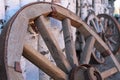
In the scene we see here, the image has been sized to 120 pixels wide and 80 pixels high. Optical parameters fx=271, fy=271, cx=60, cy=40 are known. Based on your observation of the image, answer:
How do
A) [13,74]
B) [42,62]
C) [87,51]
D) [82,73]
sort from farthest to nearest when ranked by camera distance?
[87,51], [82,73], [42,62], [13,74]

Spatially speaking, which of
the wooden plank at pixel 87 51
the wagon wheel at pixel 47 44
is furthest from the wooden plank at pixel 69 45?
the wooden plank at pixel 87 51

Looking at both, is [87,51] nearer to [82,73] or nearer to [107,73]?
[107,73]

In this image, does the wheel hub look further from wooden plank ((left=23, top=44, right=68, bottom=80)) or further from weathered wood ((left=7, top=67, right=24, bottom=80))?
weathered wood ((left=7, top=67, right=24, bottom=80))

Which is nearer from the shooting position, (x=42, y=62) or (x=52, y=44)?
(x=42, y=62)

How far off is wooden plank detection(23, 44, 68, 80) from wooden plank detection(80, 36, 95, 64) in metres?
0.34

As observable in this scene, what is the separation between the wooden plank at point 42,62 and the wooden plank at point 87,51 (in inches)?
13.4

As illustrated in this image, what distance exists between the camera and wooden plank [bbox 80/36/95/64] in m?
2.09

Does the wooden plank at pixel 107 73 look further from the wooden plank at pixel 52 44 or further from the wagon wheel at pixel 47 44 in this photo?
the wooden plank at pixel 52 44

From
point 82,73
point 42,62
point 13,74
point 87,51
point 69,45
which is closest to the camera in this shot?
point 13,74

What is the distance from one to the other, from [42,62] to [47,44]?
0.20m

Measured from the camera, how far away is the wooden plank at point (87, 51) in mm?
2086

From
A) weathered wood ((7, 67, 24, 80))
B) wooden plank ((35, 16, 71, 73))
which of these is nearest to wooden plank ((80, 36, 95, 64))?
wooden plank ((35, 16, 71, 73))

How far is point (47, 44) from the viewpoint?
1.84 metres

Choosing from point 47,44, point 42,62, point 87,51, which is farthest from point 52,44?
point 87,51
